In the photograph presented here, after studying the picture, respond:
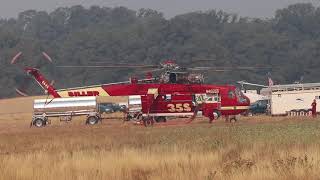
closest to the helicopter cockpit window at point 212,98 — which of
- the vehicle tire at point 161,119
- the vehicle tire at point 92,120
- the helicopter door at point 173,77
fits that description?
the helicopter door at point 173,77

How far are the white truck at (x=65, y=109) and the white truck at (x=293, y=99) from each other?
14380mm

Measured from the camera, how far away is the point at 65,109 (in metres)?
52.1

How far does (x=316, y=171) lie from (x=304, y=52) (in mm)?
136983

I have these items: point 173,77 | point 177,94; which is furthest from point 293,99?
point 177,94

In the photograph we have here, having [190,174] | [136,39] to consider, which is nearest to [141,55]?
[136,39]

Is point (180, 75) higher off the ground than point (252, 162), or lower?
higher

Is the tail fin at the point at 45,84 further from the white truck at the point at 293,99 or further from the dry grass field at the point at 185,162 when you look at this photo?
the dry grass field at the point at 185,162

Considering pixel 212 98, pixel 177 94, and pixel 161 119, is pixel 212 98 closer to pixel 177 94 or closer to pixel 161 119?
pixel 177 94

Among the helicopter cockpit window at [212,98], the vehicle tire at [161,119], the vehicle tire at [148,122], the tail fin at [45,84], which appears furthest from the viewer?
the tail fin at [45,84]

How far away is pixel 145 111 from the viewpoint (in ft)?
146

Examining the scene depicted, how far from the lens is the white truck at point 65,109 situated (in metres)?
51.3

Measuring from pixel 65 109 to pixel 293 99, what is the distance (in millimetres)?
17539

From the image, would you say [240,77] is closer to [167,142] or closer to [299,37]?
[299,37]

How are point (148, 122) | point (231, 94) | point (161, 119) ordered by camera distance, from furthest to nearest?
point (161, 119) < point (231, 94) < point (148, 122)
